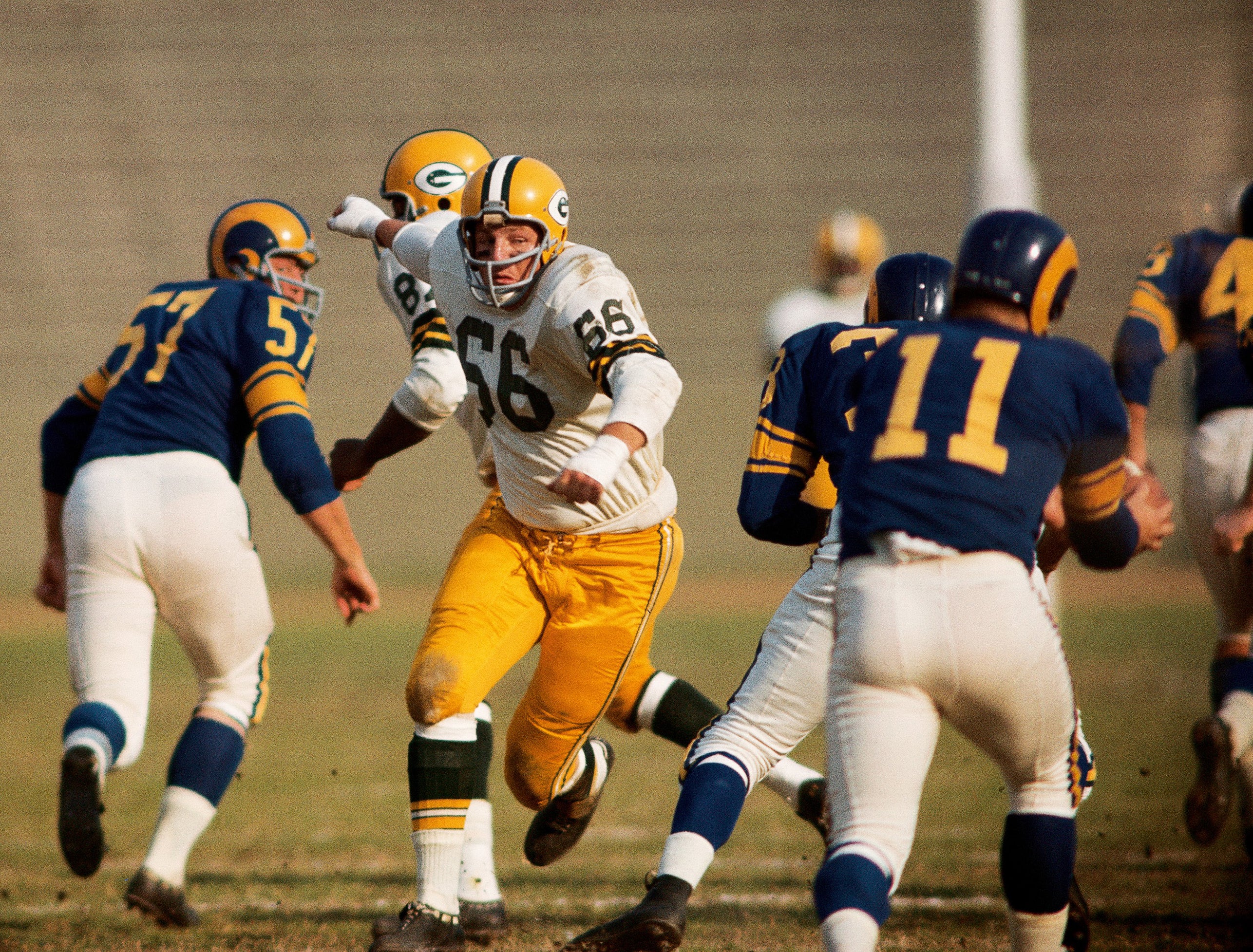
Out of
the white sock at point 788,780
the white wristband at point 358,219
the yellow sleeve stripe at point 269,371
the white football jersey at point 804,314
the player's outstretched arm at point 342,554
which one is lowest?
the white sock at point 788,780

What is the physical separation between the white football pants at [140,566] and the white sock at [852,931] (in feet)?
7.79

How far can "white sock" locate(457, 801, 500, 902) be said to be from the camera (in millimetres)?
4480

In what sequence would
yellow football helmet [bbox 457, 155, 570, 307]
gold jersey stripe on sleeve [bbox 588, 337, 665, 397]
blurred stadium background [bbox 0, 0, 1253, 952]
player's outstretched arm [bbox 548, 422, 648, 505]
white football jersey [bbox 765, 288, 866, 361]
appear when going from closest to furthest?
1. player's outstretched arm [bbox 548, 422, 648, 505]
2. gold jersey stripe on sleeve [bbox 588, 337, 665, 397]
3. yellow football helmet [bbox 457, 155, 570, 307]
4. white football jersey [bbox 765, 288, 866, 361]
5. blurred stadium background [bbox 0, 0, 1253, 952]

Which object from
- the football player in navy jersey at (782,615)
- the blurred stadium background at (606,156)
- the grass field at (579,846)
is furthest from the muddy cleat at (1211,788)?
the blurred stadium background at (606,156)

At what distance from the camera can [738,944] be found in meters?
4.22

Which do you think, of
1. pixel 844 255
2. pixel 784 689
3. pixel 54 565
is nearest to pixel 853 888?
pixel 784 689

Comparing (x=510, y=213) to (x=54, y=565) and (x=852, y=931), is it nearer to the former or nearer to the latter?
(x=852, y=931)

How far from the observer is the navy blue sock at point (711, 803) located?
3535mm

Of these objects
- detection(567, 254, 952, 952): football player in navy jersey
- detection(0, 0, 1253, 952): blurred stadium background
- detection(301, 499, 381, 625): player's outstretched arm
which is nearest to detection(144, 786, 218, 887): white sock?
detection(301, 499, 381, 625): player's outstretched arm

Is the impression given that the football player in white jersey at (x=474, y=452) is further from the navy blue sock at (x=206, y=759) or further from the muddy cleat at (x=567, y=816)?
the navy blue sock at (x=206, y=759)

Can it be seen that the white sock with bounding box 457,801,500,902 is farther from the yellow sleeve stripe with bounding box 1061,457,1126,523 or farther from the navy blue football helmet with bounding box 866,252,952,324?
the yellow sleeve stripe with bounding box 1061,457,1126,523

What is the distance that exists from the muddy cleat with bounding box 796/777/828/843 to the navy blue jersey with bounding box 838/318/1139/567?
162 cm

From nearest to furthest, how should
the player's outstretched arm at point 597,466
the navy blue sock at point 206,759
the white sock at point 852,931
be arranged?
the white sock at point 852,931 < the player's outstretched arm at point 597,466 < the navy blue sock at point 206,759

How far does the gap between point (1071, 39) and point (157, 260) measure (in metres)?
12.7
